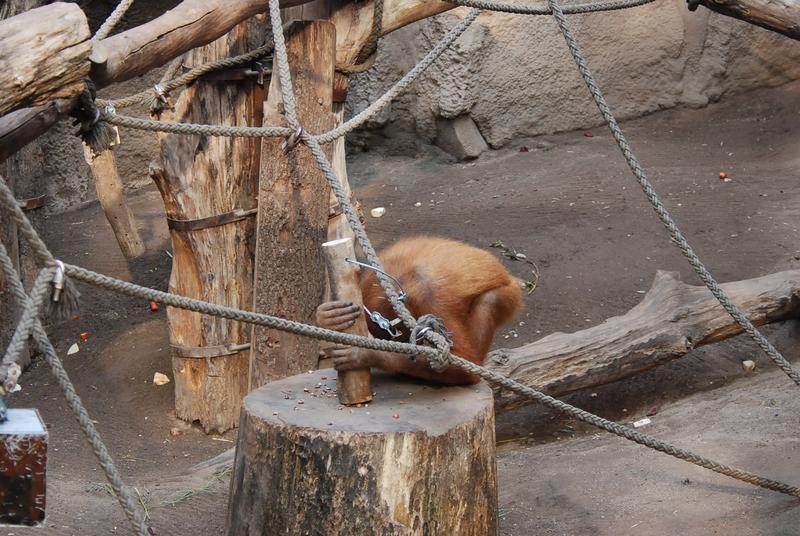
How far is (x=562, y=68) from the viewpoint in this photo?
8.07 m

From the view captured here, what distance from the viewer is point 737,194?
23.0 feet

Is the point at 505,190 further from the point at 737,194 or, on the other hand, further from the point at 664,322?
the point at 664,322

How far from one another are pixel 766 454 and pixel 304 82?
101 inches

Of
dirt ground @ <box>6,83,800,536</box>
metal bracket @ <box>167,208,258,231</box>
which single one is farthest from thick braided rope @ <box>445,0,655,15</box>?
dirt ground @ <box>6,83,800,536</box>

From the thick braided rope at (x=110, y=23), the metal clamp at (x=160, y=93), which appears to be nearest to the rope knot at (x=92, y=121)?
the thick braided rope at (x=110, y=23)

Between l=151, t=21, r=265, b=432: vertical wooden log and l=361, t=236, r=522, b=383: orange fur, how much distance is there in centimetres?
137

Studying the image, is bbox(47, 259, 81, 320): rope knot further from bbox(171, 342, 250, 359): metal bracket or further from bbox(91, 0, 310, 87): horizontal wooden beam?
bbox(171, 342, 250, 359): metal bracket

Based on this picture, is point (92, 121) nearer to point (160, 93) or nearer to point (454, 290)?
point (454, 290)

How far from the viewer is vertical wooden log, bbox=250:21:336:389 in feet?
14.4

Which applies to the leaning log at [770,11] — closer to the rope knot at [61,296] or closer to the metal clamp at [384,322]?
the metal clamp at [384,322]

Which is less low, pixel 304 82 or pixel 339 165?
pixel 304 82

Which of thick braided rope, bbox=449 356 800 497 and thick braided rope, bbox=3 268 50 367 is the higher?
thick braided rope, bbox=3 268 50 367

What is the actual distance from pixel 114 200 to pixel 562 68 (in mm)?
4110

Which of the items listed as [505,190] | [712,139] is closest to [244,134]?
[505,190]
